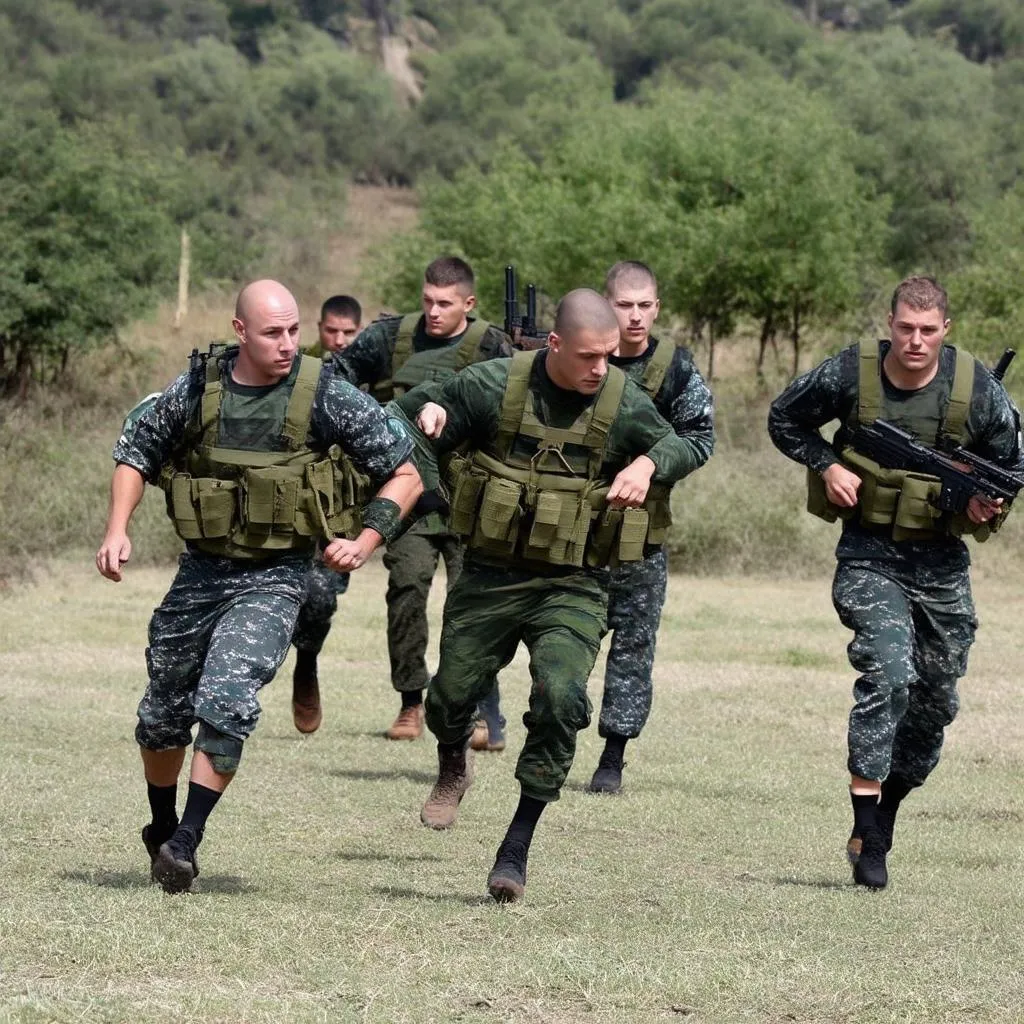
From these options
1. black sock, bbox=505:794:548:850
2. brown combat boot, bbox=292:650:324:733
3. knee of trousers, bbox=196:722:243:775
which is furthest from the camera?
brown combat boot, bbox=292:650:324:733

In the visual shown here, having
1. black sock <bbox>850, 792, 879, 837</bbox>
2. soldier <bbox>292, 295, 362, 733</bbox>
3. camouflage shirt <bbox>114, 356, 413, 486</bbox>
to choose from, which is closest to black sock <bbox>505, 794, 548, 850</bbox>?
camouflage shirt <bbox>114, 356, 413, 486</bbox>

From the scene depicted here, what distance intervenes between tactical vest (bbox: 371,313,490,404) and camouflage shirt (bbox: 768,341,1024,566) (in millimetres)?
2095

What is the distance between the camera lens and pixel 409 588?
9.67 m

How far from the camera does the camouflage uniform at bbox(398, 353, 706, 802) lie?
645cm

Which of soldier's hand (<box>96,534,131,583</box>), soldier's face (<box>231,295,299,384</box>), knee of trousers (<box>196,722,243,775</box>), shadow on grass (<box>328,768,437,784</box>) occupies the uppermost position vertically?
soldier's face (<box>231,295,299,384</box>)

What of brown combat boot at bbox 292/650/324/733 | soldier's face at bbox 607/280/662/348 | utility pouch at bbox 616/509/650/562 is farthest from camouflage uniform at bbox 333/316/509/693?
utility pouch at bbox 616/509/650/562

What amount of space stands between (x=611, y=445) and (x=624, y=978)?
74.7 inches

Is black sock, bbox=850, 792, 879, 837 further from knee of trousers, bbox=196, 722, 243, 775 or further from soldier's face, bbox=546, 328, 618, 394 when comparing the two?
knee of trousers, bbox=196, 722, 243, 775

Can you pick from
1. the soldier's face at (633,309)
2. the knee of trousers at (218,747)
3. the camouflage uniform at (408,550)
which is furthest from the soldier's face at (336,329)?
the knee of trousers at (218,747)

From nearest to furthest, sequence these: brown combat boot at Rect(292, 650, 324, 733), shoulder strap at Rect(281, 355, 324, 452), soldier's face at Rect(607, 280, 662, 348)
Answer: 1. shoulder strap at Rect(281, 355, 324, 452)
2. soldier's face at Rect(607, 280, 662, 348)
3. brown combat boot at Rect(292, 650, 324, 733)

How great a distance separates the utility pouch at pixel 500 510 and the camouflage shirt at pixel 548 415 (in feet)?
0.61

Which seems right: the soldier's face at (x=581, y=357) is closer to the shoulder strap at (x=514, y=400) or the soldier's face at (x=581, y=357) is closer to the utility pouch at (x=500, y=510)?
the shoulder strap at (x=514, y=400)

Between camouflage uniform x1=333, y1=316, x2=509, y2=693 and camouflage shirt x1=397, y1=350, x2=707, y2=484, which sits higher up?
camouflage shirt x1=397, y1=350, x2=707, y2=484

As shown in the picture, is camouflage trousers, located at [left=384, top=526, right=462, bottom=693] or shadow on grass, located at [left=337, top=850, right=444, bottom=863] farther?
camouflage trousers, located at [left=384, top=526, right=462, bottom=693]
